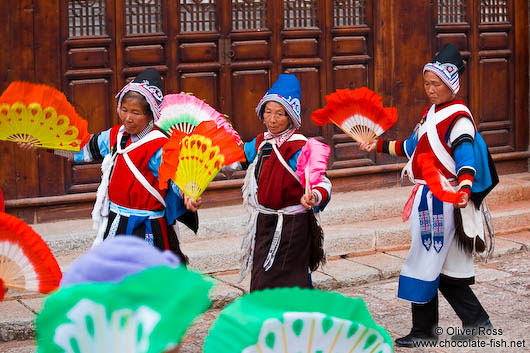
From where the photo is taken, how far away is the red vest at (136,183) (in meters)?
5.01

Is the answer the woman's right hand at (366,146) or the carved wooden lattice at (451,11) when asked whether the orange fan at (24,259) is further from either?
the carved wooden lattice at (451,11)

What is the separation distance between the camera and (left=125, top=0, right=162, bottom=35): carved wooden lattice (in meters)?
7.83

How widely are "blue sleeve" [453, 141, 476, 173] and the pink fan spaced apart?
0.72 m

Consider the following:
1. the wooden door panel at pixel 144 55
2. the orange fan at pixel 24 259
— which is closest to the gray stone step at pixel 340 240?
the wooden door panel at pixel 144 55

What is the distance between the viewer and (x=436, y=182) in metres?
5.11

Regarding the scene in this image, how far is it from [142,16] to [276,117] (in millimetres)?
3032

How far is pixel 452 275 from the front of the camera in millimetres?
5402

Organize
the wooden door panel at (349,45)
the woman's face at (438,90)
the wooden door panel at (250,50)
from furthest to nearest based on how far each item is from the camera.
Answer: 1. the wooden door panel at (349,45)
2. the wooden door panel at (250,50)
3. the woman's face at (438,90)

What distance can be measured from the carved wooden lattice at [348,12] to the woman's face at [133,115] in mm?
4026

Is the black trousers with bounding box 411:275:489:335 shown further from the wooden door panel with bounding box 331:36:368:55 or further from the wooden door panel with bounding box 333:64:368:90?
the wooden door panel with bounding box 331:36:368:55

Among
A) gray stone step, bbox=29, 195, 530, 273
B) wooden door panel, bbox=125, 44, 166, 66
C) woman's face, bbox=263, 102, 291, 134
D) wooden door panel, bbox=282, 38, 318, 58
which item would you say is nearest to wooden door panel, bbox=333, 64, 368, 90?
wooden door panel, bbox=282, 38, 318, 58

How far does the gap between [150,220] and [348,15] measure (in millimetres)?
4343

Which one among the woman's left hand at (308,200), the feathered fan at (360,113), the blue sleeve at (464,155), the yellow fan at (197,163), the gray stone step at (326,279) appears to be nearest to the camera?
the yellow fan at (197,163)

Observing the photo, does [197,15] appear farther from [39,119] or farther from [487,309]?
[487,309]
